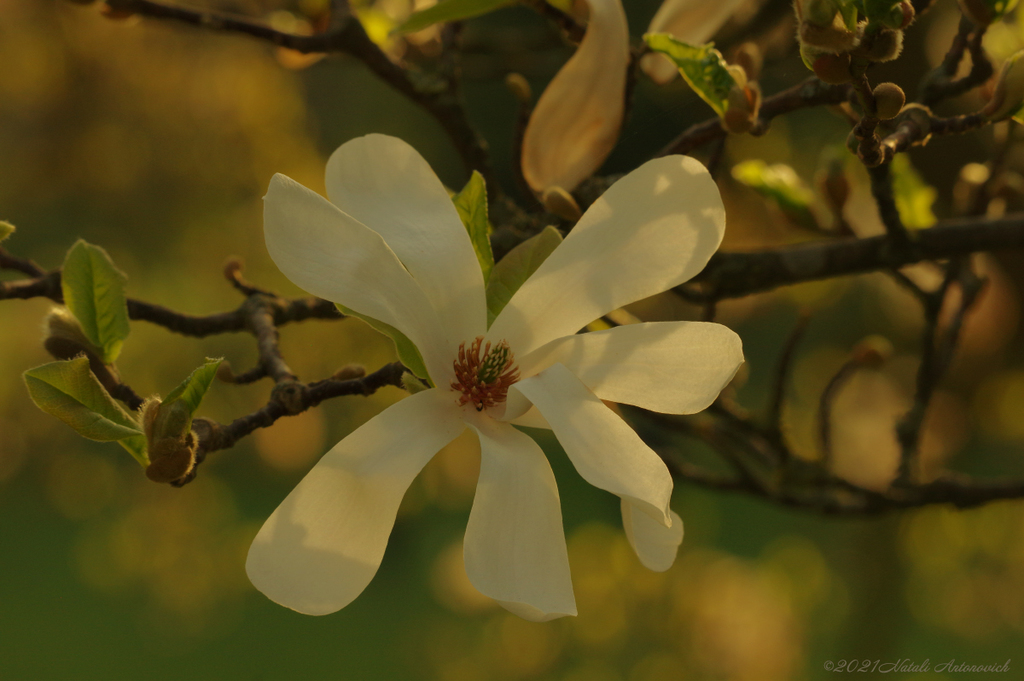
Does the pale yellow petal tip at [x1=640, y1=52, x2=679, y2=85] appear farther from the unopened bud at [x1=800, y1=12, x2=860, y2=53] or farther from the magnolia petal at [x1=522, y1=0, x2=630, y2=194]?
the unopened bud at [x1=800, y1=12, x2=860, y2=53]

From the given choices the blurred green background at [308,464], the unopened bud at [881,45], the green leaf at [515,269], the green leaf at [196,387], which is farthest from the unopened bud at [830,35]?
the blurred green background at [308,464]

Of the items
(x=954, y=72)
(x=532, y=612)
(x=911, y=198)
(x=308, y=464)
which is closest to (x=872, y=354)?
(x=911, y=198)

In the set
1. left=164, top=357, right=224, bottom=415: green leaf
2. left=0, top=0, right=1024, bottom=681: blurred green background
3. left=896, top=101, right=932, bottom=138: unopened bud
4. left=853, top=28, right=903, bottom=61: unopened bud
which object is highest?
left=853, top=28, right=903, bottom=61: unopened bud

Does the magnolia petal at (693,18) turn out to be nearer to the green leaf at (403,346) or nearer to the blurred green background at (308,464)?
the green leaf at (403,346)

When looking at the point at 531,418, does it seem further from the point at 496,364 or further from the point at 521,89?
the point at 521,89

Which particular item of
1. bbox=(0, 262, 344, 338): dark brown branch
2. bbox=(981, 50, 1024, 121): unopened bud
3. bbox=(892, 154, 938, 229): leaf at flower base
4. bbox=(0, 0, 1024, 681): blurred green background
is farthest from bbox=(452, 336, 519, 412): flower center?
bbox=(0, 0, 1024, 681): blurred green background

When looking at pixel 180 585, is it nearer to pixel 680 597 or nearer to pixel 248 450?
pixel 248 450
